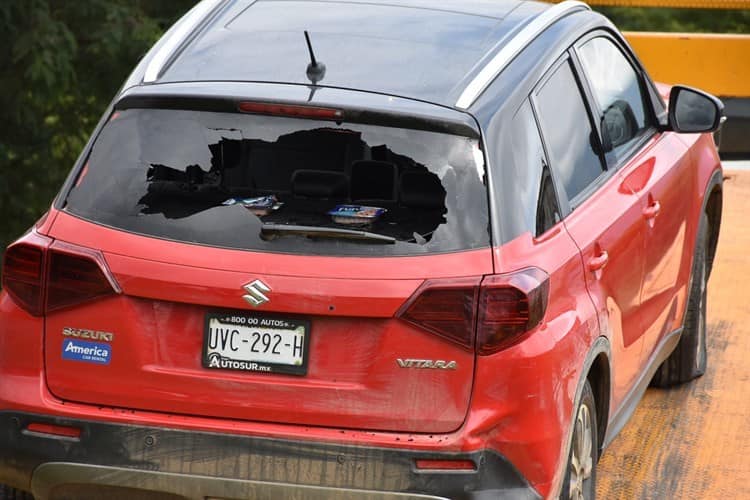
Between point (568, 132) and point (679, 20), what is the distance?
92.4 ft

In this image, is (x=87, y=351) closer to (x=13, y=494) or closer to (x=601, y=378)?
(x=13, y=494)

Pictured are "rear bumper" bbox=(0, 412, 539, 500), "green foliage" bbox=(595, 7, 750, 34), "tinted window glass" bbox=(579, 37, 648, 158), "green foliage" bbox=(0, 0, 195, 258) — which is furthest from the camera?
"green foliage" bbox=(595, 7, 750, 34)

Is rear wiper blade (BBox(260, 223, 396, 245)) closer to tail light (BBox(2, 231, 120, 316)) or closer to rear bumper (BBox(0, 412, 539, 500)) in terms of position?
tail light (BBox(2, 231, 120, 316))

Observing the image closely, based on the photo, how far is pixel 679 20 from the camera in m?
32.4

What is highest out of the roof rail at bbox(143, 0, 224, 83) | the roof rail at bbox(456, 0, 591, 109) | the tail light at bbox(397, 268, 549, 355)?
the roof rail at bbox(456, 0, 591, 109)

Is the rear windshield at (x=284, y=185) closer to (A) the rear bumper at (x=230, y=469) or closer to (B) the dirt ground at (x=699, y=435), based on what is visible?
(A) the rear bumper at (x=230, y=469)

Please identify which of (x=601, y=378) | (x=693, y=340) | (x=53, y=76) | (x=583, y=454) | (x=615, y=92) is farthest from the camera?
(x=53, y=76)

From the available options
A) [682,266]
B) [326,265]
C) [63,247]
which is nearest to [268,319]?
[326,265]

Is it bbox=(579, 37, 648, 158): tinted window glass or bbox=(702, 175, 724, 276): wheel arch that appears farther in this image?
bbox=(702, 175, 724, 276): wheel arch

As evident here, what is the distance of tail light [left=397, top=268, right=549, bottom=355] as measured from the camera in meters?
4.16

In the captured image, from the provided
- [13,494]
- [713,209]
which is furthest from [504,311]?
[713,209]

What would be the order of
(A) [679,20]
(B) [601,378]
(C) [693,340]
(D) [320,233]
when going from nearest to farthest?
(D) [320,233] → (B) [601,378] → (C) [693,340] → (A) [679,20]

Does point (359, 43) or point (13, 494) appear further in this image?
point (13, 494)

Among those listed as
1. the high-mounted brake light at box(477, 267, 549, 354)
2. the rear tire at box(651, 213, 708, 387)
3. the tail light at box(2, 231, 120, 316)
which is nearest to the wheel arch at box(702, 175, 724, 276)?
the rear tire at box(651, 213, 708, 387)
